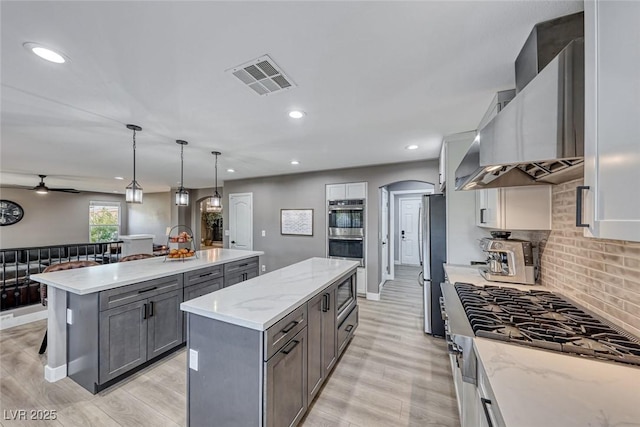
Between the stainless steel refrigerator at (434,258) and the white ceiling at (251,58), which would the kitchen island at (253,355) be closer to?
the white ceiling at (251,58)

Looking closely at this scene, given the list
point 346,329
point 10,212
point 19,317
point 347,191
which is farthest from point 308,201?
point 10,212

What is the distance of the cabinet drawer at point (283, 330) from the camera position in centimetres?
136

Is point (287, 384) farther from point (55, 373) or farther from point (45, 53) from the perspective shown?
point (45, 53)

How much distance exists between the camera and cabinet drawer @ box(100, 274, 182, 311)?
6.79 ft

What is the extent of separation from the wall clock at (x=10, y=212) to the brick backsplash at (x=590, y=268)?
37.4 ft

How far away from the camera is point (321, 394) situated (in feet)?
6.88

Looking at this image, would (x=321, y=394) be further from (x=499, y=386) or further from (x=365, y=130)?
(x=365, y=130)

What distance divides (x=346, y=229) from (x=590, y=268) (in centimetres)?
364

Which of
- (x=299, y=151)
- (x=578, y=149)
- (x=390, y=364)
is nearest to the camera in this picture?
(x=578, y=149)

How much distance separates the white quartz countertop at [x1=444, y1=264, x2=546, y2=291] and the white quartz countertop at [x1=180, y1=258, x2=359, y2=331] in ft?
3.40

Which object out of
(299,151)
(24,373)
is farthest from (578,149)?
(24,373)

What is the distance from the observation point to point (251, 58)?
1549mm

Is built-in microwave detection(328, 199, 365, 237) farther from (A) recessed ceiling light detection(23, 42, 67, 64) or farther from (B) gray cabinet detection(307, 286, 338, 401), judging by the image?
(A) recessed ceiling light detection(23, 42, 67, 64)

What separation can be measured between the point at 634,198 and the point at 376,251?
4088 mm
